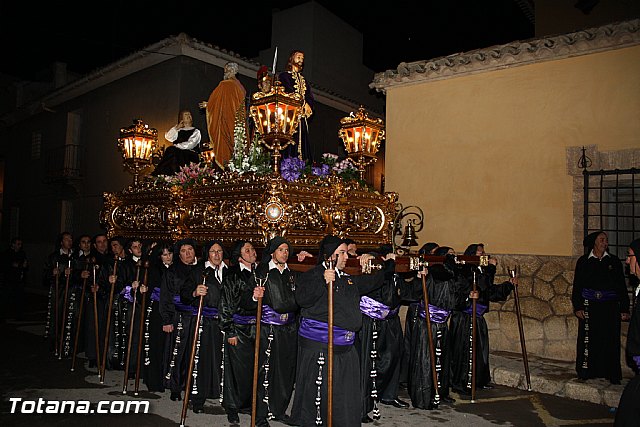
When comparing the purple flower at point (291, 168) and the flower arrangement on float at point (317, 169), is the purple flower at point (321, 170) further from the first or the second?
the purple flower at point (291, 168)

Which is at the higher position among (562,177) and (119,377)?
(562,177)

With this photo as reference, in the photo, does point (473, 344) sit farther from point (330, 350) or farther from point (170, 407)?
point (170, 407)

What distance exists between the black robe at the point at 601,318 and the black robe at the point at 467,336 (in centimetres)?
104

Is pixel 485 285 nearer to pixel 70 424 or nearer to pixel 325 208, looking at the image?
pixel 325 208

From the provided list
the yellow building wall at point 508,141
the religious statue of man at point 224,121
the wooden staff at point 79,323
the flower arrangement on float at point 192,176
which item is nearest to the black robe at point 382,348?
the flower arrangement on float at point 192,176

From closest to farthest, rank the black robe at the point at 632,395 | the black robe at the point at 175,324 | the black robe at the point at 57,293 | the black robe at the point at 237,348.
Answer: the black robe at the point at 632,395, the black robe at the point at 237,348, the black robe at the point at 175,324, the black robe at the point at 57,293

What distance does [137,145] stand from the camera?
877cm

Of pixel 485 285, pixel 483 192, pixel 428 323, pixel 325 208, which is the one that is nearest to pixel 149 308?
pixel 325 208

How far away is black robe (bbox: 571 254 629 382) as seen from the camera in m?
6.62

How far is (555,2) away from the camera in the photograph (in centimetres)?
1105

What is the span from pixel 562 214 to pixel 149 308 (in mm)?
6346

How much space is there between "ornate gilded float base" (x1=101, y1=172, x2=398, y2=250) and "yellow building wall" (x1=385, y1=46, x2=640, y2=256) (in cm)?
204

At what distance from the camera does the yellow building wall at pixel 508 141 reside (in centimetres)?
776

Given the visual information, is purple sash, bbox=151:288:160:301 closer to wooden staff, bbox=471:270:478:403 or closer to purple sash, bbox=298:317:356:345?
purple sash, bbox=298:317:356:345
